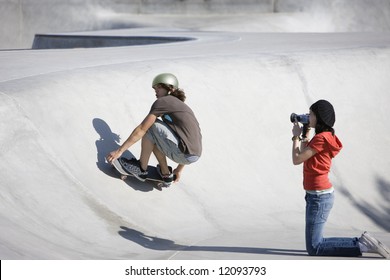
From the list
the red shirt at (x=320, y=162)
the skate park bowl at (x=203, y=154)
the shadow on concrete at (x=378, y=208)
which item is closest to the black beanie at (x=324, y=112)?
the red shirt at (x=320, y=162)

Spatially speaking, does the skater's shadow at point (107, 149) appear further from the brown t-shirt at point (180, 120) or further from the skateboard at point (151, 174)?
the brown t-shirt at point (180, 120)

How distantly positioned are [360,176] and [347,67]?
2.22 metres

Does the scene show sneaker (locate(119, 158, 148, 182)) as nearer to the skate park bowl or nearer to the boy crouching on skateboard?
the boy crouching on skateboard

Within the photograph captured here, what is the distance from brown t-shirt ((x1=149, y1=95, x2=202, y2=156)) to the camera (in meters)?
7.31

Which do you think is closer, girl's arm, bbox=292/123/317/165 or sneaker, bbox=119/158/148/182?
girl's arm, bbox=292/123/317/165

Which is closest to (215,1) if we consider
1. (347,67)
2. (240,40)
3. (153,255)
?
(240,40)

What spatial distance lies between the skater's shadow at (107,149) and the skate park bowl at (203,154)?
15 millimetres

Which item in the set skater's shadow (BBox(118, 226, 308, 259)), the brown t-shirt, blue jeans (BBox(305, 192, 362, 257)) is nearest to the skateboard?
the brown t-shirt

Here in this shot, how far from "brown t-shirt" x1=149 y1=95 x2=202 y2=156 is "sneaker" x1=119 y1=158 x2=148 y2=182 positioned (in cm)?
47

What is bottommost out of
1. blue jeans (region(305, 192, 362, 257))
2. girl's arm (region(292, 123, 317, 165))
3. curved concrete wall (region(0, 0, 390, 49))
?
blue jeans (region(305, 192, 362, 257))

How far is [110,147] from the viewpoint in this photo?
794 centimetres

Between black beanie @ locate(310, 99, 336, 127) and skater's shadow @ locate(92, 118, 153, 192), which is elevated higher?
skater's shadow @ locate(92, 118, 153, 192)

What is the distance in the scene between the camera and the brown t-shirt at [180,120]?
288 inches

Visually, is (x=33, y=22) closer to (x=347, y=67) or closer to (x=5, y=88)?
(x=347, y=67)
